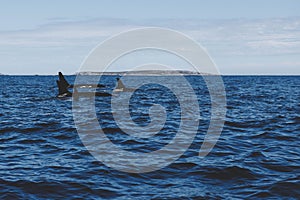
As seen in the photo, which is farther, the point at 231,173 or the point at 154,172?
the point at 154,172

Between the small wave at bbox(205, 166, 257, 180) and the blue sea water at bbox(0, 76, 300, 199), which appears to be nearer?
the blue sea water at bbox(0, 76, 300, 199)

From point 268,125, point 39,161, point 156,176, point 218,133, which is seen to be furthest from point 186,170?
point 268,125

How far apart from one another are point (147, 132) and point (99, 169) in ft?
23.7

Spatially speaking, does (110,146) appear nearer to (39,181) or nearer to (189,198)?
(39,181)

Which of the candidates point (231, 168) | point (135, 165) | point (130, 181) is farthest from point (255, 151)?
point (130, 181)

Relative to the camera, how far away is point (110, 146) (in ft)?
50.3

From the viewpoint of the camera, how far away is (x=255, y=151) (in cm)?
1452

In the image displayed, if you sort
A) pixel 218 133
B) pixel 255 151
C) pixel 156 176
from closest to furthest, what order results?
pixel 156 176 < pixel 255 151 < pixel 218 133

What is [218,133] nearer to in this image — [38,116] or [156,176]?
[156,176]

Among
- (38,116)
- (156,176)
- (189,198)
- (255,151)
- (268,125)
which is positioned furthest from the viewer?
(38,116)

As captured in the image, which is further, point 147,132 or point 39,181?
point 147,132

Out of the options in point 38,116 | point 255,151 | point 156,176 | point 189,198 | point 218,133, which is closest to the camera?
point 189,198

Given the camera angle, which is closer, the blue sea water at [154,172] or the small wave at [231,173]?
the blue sea water at [154,172]

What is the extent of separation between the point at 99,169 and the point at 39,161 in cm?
238
